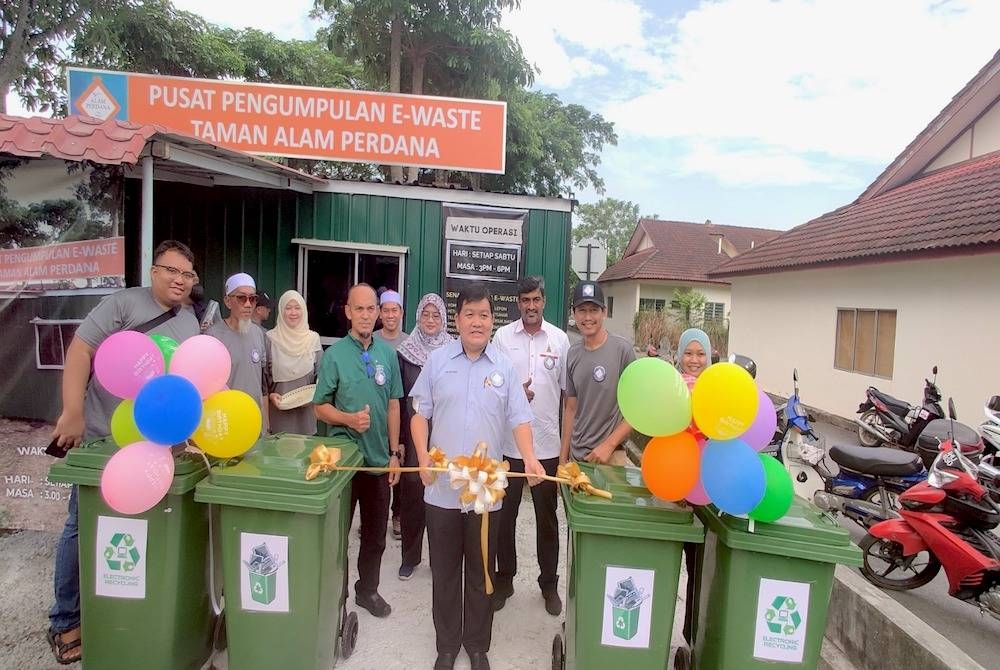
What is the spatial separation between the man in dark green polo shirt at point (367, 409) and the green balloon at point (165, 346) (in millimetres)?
694

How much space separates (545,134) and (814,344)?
10.3m

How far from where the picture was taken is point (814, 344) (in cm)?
993

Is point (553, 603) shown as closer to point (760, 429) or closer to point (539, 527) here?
point (539, 527)

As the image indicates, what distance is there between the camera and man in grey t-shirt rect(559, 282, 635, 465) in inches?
120

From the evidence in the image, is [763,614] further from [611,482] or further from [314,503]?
[314,503]

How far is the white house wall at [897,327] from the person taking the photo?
667cm

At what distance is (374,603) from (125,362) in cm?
172

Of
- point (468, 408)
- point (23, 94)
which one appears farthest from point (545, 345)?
point (23, 94)

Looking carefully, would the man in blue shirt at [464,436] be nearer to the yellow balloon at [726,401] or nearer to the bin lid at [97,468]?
the yellow balloon at [726,401]

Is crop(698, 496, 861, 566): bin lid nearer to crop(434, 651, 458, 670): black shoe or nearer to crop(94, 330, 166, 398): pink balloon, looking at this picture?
crop(434, 651, 458, 670): black shoe

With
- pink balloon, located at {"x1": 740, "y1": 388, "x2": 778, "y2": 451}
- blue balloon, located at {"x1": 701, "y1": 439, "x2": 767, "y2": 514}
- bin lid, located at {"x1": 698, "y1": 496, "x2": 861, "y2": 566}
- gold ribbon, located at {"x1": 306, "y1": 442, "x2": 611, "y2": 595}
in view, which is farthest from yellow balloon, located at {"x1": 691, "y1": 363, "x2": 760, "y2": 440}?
gold ribbon, located at {"x1": 306, "y1": 442, "x2": 611, "y2": 595}

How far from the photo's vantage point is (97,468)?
7.45 ft

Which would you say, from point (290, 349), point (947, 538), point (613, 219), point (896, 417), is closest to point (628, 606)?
point (947, 538)

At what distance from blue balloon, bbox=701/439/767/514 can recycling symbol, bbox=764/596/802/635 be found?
381mm
